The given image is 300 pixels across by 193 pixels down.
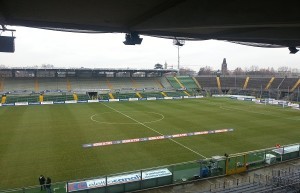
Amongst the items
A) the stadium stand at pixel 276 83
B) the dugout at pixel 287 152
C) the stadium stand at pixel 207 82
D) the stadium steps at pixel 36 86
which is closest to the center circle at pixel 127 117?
the dugout at pixel 287 152

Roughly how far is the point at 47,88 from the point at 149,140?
145 ft

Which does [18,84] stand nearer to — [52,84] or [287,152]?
[52,84]

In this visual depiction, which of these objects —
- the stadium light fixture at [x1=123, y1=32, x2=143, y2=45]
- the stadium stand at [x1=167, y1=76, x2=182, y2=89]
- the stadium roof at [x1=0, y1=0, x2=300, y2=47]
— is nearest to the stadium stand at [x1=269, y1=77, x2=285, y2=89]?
the stadium stand at [x1=167, y1=76, x2=182, y2=89]

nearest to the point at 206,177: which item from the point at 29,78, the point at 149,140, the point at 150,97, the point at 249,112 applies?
the point at 149,140

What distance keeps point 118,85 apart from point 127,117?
1315 inches

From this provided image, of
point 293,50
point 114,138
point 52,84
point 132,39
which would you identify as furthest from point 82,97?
point 293,50

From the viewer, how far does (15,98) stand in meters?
52.4

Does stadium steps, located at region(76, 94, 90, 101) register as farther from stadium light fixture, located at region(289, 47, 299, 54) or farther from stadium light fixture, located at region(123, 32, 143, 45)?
stadium light fixture, located at region(289, 47, 299, 54)

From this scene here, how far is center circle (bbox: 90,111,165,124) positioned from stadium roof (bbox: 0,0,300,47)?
23415 millimetres

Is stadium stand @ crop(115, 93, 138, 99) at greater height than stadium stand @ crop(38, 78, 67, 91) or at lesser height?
lesser

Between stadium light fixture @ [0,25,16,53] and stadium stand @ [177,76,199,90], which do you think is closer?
stadium light fixture @ [0,25,16,53]

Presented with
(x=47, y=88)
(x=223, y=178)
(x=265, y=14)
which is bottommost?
(x=223, y=178)

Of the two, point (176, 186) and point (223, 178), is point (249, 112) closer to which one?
point (223, 178)

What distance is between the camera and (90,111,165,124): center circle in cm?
3469
